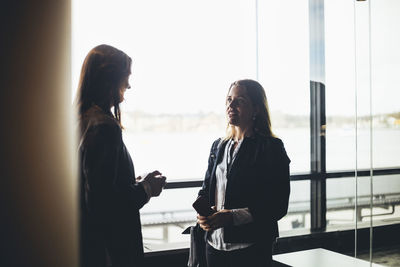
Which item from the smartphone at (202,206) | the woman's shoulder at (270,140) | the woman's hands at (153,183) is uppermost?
the woman's shoulder at (270,140)

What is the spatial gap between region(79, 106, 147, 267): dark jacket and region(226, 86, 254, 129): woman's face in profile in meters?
0.76

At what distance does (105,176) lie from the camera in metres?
1.39

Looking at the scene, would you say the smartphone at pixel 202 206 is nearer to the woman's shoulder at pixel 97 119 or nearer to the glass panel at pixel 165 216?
the woman's shoulder at pixel 97 119

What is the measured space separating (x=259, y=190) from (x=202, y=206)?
12.3 inches

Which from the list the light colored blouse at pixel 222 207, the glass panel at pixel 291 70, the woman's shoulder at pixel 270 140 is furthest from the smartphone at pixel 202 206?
the glass panel at pixel 291 70

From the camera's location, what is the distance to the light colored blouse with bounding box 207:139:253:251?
1.88 meters

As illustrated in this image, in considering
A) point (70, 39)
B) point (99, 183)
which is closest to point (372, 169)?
point (99, 183)

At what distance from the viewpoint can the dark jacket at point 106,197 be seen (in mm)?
1393

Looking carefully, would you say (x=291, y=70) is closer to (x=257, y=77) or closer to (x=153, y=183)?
(x=257, y=77)

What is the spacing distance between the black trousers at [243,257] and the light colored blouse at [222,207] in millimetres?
25

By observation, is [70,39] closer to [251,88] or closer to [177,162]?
[251,88]

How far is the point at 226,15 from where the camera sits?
3.63 m

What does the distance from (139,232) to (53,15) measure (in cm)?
151

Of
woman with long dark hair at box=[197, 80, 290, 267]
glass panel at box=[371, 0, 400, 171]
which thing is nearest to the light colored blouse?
woman with long dark hair at box=[197, 80, 290, 267]
